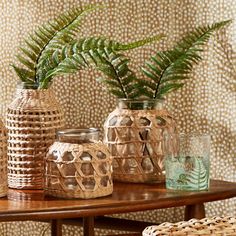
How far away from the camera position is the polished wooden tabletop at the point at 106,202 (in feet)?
4.34

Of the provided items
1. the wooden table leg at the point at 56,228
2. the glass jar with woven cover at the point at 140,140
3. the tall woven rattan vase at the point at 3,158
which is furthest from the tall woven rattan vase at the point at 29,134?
the wooden table leg at the point at 56,228

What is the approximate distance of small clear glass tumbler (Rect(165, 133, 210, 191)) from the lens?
1.50 meters

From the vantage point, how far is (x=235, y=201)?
1.77 metres

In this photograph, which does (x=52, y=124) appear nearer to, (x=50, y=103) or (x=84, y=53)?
(x=50, y=103)

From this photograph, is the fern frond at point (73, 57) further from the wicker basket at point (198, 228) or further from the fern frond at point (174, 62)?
the wicker basket at point (198, 228)

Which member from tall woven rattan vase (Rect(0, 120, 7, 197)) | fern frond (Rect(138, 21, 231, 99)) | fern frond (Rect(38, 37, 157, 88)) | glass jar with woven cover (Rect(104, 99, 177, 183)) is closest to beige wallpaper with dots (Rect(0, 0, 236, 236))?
fern frond (Rect(138, 21, 231, 99))

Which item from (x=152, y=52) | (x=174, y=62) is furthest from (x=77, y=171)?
(x=152, y=52)

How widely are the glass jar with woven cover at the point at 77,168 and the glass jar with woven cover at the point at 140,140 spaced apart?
14 cm

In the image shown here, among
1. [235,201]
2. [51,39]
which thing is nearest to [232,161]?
[235,201]

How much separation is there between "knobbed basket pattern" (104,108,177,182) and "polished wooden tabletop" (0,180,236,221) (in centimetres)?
3

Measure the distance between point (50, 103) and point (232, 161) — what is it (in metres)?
0.51

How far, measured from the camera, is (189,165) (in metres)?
1.50

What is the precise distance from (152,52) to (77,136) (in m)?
0.48

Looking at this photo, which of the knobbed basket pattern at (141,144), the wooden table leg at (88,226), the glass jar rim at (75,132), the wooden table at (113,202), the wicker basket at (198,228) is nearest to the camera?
the wicker basket at (198,228)
